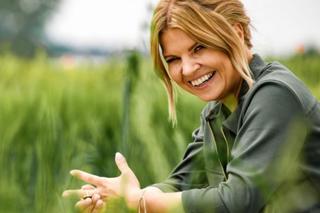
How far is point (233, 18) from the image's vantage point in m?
1.80

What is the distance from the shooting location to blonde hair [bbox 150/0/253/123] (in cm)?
172

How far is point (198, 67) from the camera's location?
67.6 inches

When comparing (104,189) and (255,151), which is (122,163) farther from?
(255,151)

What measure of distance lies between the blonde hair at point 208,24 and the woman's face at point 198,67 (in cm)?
1

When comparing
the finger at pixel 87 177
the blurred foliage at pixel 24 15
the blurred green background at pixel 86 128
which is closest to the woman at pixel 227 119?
the finger at pixel 87 177

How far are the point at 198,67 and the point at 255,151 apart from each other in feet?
0.85

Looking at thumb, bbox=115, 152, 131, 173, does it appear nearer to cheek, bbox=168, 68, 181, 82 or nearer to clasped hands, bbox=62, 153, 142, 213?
clasped hands, bbox=62, 153, 142, 213

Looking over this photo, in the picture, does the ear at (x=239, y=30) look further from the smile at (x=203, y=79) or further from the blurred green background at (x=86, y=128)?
the blurred green background at (x=86, y=128)

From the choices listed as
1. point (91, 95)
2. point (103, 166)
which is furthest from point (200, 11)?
point (91, 95)

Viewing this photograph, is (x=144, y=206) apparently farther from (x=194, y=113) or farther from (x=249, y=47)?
(x=194, y=113)

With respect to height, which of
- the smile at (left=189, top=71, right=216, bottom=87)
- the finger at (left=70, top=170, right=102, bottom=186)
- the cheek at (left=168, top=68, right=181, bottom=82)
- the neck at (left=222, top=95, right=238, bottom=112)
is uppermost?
the cheek at (left=168, top=68, right=181, bottom=82)

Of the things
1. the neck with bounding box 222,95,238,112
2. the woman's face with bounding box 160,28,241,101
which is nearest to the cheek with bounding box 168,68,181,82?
the woman's face with bounding box 160,28,241,101

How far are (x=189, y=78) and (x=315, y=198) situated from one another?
0.35m

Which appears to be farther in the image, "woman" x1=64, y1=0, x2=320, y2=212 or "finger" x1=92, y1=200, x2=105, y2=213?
"finger" x1=92, y1=200, x2=105, y2=213
